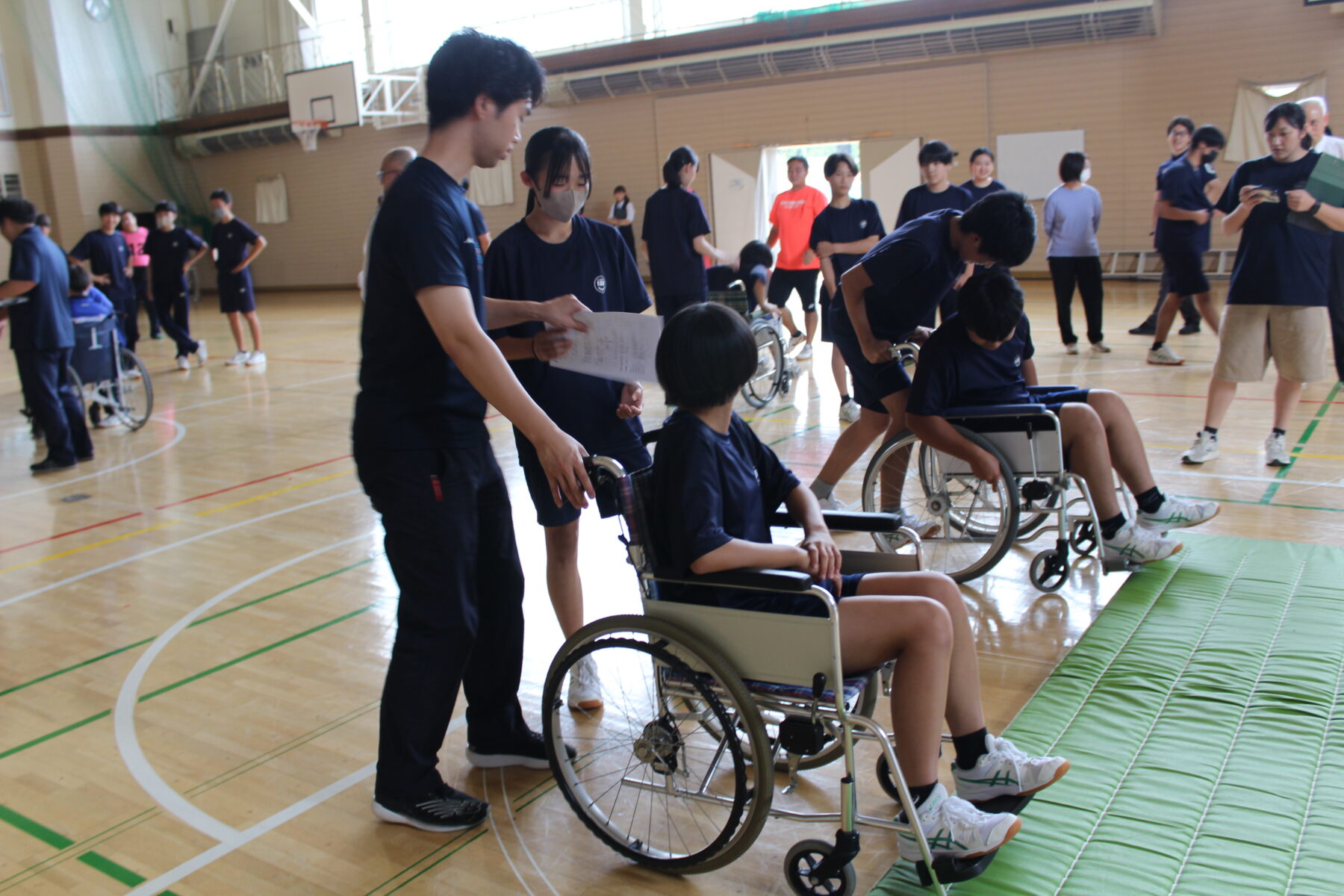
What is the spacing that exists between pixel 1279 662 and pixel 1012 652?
613mm

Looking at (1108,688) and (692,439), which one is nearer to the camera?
(692,439)

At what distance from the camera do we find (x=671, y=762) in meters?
1.83

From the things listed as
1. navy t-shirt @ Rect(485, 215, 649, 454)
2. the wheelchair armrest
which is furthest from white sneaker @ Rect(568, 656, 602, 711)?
the wheelchair armrest

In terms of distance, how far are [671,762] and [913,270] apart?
5.57ft

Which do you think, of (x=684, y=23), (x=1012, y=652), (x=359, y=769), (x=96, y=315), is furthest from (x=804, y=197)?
(x=684, y=23)

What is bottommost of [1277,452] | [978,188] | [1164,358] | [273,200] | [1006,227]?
[1277,452]

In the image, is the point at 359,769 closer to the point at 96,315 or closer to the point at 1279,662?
the point at 1279,662

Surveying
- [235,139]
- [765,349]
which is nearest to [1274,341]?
[765,349]

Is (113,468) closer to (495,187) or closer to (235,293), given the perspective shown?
(235,293)

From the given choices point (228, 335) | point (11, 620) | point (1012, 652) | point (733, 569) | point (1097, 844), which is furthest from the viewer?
point (228, 335)

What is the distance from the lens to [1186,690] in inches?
92.7

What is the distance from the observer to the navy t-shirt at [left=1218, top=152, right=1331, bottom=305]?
382 centimetres

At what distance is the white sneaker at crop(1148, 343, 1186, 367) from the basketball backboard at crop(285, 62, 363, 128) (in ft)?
38.3

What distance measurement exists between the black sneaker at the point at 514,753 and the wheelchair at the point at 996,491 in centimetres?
132
